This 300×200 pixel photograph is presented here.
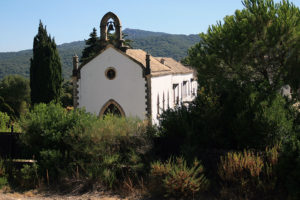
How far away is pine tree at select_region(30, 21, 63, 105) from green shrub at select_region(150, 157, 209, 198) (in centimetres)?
2411

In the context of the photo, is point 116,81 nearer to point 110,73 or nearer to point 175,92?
point 110,73

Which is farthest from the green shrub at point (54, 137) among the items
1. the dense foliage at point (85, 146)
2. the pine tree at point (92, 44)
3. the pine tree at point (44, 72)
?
the pine tree at point (92, 44)

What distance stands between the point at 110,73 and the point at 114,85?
1.01 meters

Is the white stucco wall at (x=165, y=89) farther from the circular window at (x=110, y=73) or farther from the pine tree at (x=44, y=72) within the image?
the pine tree at (x=44, y=72)

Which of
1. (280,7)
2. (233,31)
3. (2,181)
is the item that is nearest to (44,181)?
(2,181)

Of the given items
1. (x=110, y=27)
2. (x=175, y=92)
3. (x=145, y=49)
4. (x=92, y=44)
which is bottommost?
(x=175, y=92)

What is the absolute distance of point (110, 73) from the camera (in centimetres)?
2558

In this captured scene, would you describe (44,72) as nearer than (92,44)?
Yes

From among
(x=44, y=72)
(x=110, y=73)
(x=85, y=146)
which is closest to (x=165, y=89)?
(x=110, y=73)

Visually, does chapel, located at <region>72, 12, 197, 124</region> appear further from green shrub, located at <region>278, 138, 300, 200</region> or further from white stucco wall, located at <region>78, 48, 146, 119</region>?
green shrub, located at <region>278, 138, 300, 200</region>

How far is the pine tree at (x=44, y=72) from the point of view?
30.7 m

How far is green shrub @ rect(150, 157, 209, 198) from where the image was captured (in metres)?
8.26

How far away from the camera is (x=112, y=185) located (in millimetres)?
9406

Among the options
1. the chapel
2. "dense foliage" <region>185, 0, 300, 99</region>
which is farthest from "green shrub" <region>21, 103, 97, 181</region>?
the chapel
